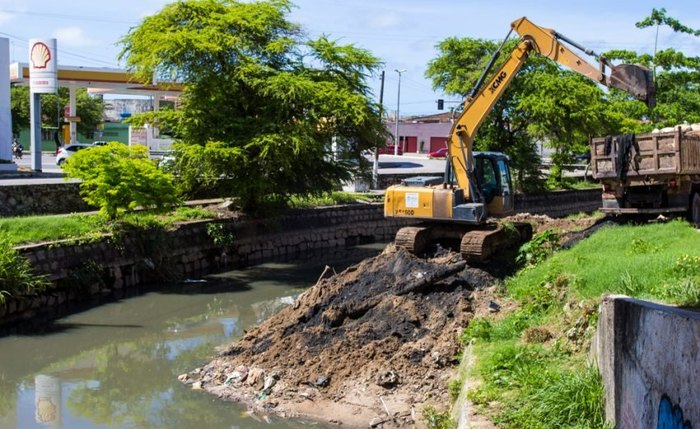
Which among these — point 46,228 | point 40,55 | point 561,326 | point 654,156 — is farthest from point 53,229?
point 40,55

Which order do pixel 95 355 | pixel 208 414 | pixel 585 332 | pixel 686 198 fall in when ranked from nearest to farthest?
pixel 585 332 < pixel 208 414 < pixel 95 355 < pixel 686 198

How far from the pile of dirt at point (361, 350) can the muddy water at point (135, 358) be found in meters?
0.60

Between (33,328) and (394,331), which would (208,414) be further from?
(33,328)

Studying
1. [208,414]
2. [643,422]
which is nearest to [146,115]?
[208,414]

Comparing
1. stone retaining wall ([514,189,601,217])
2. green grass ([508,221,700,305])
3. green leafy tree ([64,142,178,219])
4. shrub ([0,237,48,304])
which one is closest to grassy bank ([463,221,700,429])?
green grass ([508,221,700,305])

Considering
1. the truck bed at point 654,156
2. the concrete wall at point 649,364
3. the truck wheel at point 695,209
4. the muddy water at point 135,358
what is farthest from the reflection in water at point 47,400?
the truck wheel at point 695,209

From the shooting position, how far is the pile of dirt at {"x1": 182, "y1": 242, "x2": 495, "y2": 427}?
11820 millimetres

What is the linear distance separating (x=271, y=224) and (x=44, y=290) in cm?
1051

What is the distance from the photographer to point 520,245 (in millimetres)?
18781

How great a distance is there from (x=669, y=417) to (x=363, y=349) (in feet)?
21.5

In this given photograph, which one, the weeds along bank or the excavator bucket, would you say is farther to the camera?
the weeds along bank

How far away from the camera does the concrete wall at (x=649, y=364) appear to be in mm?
6645

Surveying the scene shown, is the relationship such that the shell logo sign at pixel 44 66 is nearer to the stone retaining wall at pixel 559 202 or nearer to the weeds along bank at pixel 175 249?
the weeds along bank at pixel 175 249

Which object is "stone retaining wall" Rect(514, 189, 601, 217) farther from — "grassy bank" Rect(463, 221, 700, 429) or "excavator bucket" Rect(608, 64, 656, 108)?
"grassy bank" Rect(463, 221, 700, 429)
